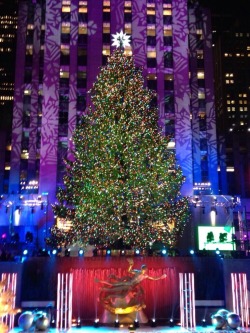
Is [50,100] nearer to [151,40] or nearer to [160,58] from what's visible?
[160,58]

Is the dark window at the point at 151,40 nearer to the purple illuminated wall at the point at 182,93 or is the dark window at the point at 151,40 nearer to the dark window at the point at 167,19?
the purple illuminated wall at the point at 182,93

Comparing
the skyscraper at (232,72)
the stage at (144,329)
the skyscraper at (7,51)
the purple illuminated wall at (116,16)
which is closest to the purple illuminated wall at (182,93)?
the purple illuminated wall at (116,16)

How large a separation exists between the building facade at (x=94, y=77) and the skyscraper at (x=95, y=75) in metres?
0.09

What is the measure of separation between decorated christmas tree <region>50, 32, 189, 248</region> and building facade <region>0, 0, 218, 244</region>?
11.9 metres

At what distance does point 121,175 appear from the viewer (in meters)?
24.0

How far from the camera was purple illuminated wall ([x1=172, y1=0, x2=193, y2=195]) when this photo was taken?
37188mm

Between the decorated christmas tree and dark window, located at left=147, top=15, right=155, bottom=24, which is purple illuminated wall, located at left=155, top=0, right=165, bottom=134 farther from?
the decorated christmas tree

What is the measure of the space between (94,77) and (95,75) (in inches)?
10.9

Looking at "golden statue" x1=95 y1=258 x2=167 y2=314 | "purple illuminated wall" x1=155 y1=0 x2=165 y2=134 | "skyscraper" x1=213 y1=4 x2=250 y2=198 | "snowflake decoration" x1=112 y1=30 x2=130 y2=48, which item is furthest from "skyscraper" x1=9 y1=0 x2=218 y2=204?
"skyscraper" x1=213 y1=4 x2=250 y2=198

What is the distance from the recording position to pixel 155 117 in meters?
26.8

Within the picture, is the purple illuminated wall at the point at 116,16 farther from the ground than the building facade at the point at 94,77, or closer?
farther from the ground

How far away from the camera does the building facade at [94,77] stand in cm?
3803

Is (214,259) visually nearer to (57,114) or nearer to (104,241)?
(104,241)

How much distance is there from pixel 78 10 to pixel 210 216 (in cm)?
2301
